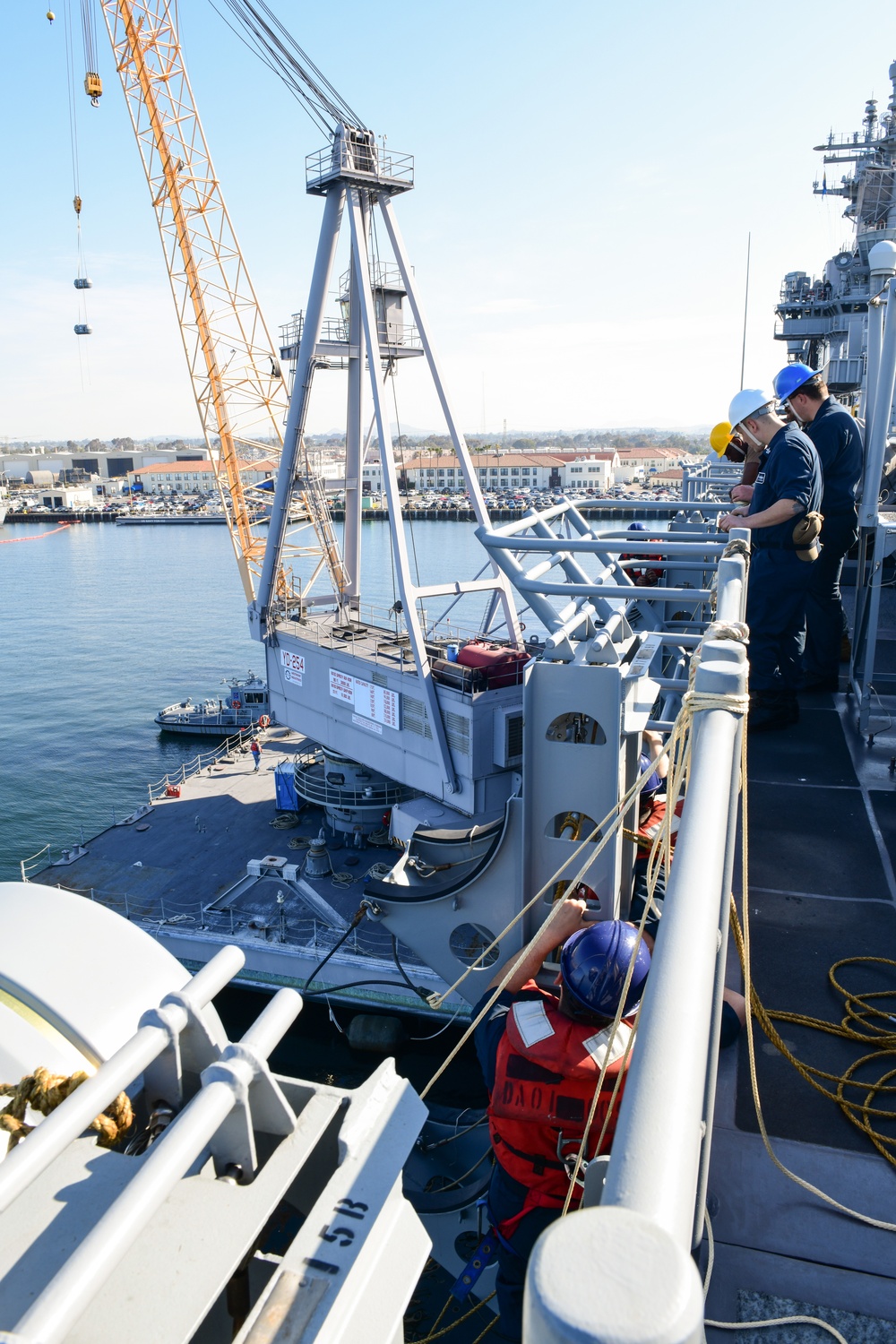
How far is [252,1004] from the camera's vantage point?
1878cm

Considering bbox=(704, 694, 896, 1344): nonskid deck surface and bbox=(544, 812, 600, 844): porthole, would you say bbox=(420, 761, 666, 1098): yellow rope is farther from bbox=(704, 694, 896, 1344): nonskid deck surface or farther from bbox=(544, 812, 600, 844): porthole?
bbox=(704, 694, 896, 1344): nonskid deck surface

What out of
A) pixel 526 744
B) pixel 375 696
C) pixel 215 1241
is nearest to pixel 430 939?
pixel 526 744

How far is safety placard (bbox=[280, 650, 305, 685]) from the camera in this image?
2228 cm

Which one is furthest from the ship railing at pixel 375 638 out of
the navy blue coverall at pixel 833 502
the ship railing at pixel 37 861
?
the navy blue coverall at pixel 833 502

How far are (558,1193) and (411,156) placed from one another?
22422 millimetres

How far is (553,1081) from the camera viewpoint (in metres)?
3.51

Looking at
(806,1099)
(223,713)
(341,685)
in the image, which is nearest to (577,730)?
(806,1099)

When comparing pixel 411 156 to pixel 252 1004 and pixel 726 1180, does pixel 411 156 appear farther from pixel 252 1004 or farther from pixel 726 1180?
pixel 726 1180

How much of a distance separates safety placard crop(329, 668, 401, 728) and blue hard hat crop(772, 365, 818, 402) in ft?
40.4

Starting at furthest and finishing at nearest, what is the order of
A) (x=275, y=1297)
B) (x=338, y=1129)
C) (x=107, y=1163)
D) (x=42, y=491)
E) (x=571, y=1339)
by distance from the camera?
(x=42, y=491) → (x=338, y=1129) → (x=107, y=1163) → (x=275, y=1297) → (x=571, y=1339)

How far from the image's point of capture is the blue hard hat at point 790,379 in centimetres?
709

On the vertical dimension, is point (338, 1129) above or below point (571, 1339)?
below

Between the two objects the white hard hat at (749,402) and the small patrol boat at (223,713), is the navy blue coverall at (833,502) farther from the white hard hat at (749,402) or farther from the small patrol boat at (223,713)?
the small patrol boat at (223,713)

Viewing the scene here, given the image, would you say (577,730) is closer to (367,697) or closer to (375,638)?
(367,697)
